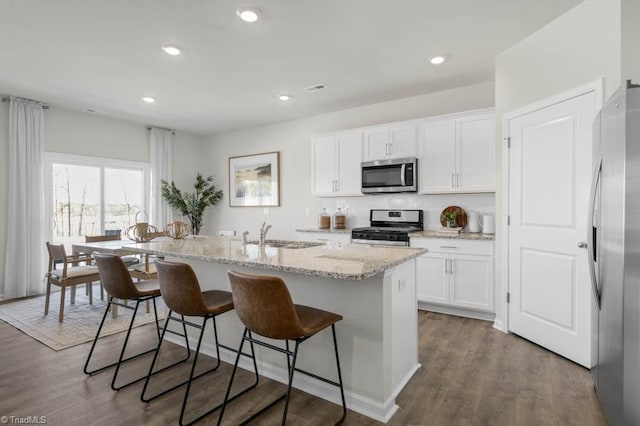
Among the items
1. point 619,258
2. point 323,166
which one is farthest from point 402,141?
point 619,258

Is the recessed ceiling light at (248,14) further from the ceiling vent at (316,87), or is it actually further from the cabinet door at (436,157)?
the cabinet door at (436,157)

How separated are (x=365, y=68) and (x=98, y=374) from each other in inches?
140

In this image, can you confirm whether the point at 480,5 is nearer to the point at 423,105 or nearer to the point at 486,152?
the point at 486,152

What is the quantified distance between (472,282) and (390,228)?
116 cm

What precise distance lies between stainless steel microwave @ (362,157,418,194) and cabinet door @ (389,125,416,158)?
101mm

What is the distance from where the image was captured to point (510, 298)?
3289 millimetres

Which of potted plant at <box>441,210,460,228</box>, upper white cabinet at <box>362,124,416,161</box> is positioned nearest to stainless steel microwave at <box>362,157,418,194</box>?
upper white cabinet at <box>362,124,416,161</box>

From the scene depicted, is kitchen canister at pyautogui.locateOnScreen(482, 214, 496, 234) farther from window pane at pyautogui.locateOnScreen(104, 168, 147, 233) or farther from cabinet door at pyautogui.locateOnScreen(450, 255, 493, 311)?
window pane at pyautogui.locateOnScreen(104, 168, 147, 233)

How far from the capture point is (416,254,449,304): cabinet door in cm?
384

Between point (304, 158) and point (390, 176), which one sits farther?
point (304, 158)

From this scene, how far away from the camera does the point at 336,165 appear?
4965 mm

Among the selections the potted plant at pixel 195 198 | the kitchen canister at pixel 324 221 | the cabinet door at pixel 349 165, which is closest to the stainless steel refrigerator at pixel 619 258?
the cabinet door at pixel 349 165

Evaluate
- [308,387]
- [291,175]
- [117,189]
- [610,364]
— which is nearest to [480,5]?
[610,364]

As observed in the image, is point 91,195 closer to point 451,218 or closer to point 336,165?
point 336,165
